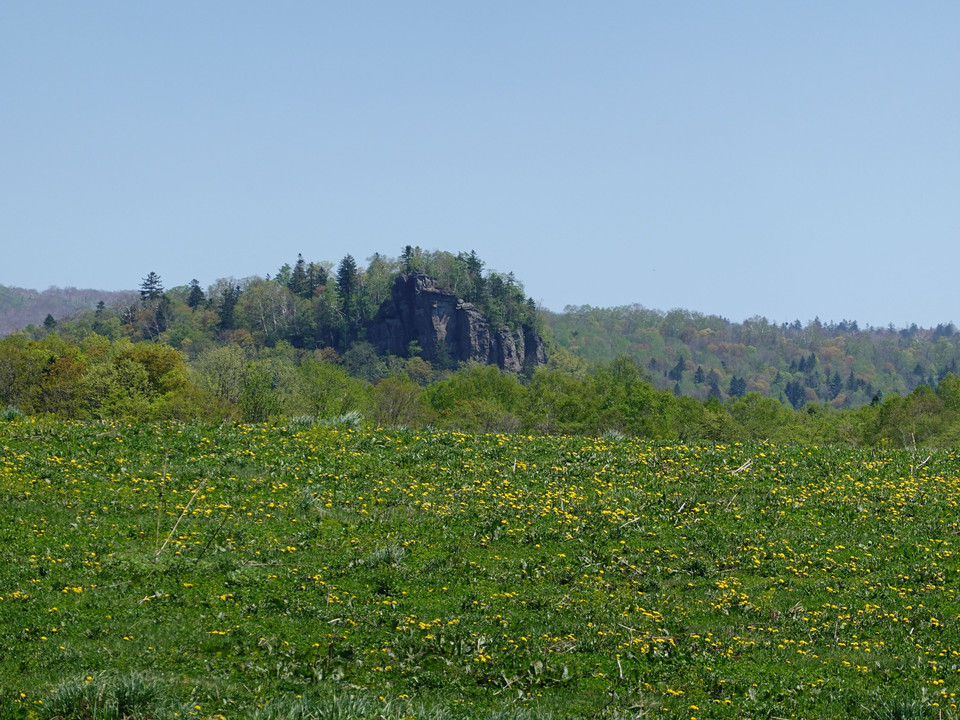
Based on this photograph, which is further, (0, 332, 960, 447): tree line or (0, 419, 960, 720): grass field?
(0, 332, 960, 447): tree line

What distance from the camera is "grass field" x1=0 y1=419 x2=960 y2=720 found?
38.6ft

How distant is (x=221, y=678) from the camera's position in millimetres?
11625

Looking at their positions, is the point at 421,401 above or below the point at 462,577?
below

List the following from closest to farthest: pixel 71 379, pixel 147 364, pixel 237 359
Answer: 1. pixel 147 364
2. pixel 71 379
3. pixel 237 359

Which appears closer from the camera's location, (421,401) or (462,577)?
(462,577)

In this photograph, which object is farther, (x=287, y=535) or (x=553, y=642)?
(x=287, y=535)

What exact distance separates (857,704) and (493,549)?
24.3 ft

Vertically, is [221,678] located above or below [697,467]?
below

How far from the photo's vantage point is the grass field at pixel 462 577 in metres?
11.8

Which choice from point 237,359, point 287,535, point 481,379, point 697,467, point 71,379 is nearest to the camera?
point 287,535

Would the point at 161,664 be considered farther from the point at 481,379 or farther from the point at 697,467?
the point at 481,379

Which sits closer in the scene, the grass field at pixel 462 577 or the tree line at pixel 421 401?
the grass field at pixel 462 577

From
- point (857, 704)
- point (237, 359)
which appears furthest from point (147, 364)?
point (857, 704)

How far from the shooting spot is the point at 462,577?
1617 cm
